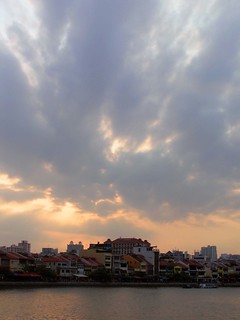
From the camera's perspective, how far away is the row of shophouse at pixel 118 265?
83875 millimetres

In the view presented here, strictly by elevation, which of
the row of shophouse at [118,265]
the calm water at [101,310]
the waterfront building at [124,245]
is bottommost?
the calm water at [101,310]

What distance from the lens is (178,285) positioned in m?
101

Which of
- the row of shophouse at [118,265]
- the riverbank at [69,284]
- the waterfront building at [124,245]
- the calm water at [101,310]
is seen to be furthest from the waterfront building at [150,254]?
the calm water at [101,310]

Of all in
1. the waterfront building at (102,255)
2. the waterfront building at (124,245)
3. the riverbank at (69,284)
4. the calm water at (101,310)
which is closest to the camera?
the calm water at (101,310)

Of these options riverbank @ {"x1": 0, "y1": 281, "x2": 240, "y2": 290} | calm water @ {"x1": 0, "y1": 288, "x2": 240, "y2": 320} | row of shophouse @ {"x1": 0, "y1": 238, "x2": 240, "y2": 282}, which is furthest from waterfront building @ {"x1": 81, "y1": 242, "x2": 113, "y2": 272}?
calm water @ {"x1": 0, "y1": 288, "x2": 240, "y2": 320}

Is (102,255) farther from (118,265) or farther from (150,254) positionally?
(150,254)

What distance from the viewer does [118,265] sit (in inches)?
3984

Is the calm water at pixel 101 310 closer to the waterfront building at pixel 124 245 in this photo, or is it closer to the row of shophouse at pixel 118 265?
the row of shophouse at pixel 118 265

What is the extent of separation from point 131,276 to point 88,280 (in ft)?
52.1

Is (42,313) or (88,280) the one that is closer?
(42,313)

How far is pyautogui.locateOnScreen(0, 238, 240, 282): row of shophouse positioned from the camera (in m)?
83.9

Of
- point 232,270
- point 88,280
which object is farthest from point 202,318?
point 232,270

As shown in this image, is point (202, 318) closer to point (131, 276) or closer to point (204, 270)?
point (131, 276)

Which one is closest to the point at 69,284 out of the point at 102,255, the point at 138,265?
the point at 102,255
